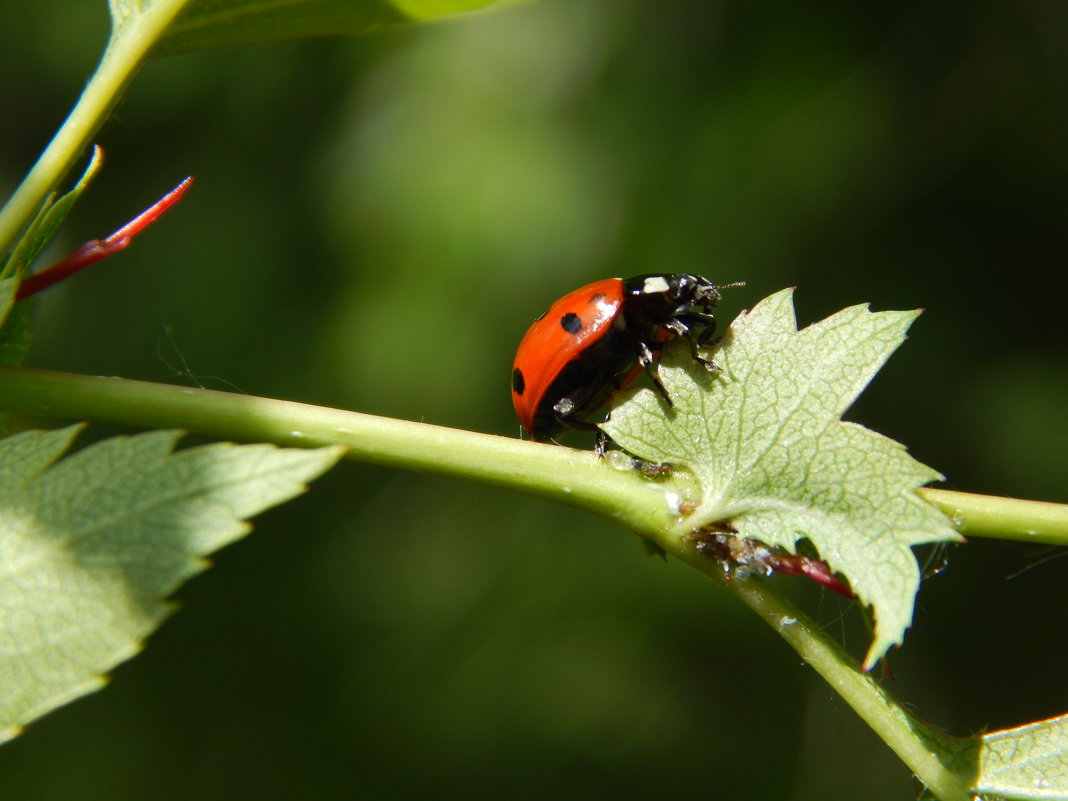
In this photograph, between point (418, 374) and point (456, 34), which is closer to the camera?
point (418, 374)

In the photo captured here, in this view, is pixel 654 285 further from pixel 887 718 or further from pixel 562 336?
pixel 887 718

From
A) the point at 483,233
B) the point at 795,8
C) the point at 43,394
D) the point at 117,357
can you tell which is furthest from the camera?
the point at 117,357

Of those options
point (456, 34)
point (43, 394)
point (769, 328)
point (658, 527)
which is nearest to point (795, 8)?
point (456, 34)

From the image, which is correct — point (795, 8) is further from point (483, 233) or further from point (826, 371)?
point (826, 371)

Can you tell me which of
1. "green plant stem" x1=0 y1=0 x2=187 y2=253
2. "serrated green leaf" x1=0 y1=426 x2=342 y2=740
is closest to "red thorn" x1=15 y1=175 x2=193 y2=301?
"green plant stem" x1=0 y1=0 x2=187 y2=253

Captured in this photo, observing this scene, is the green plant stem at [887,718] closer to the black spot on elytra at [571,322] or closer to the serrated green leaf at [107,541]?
the serrated green leaf at [107,541]

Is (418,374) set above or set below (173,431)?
above
